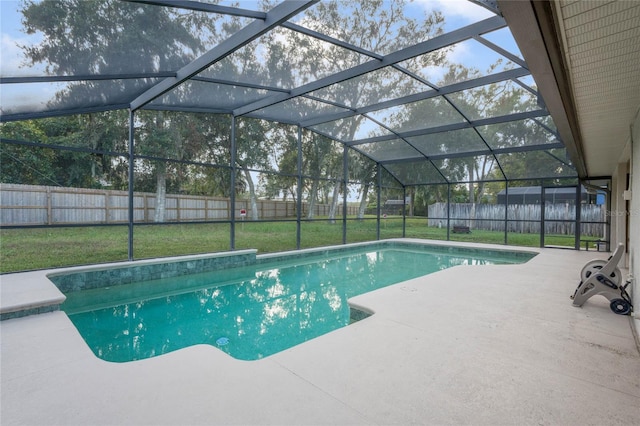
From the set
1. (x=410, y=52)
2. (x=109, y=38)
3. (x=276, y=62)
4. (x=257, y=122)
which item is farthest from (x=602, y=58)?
(x=257, y=122)

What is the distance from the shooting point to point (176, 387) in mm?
2008

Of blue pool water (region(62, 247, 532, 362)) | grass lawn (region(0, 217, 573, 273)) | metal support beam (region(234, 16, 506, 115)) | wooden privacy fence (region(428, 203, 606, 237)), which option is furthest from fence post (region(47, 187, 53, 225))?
wooden privacy fence (region(428, 203, 606, 237))

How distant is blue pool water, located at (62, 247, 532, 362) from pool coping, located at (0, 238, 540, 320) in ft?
0.65

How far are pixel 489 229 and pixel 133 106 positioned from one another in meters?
12.8

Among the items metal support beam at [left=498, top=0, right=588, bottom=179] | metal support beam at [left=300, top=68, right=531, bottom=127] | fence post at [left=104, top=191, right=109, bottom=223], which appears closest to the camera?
metal support beam at [left=498, top=0, right=588, bottom=179]

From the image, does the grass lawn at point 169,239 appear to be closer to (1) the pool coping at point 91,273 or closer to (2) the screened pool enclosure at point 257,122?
(2) the screened pool enclosure at point 257,122

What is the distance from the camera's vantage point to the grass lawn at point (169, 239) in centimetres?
735

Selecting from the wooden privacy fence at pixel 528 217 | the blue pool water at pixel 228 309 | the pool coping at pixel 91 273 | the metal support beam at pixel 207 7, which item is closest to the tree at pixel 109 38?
the metal support beam at pixel 207 7

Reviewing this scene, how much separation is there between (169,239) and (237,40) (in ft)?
25.5

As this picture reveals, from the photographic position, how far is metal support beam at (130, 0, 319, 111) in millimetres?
3127

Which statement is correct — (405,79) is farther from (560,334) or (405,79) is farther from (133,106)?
(133,106)

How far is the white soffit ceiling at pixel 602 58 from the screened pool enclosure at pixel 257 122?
3.94ft

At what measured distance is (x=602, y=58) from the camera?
2.12m

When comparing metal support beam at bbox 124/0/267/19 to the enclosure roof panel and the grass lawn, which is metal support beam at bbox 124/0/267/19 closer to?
the enclosure roof panel
